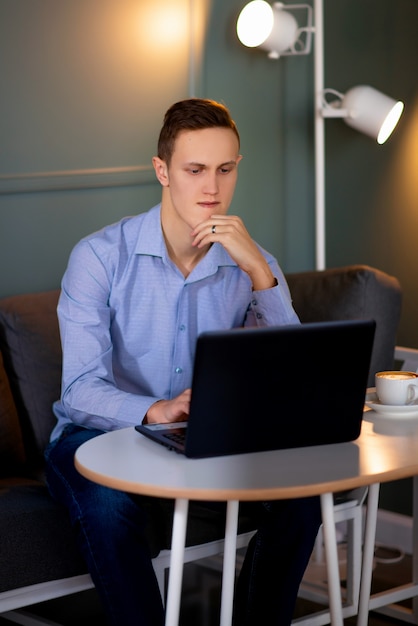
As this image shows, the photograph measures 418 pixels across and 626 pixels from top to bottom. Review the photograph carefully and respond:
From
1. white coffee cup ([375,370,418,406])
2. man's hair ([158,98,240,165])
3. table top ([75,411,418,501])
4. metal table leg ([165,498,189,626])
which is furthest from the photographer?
man's hair ([158,98,240,165])

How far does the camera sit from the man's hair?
2.26 meters

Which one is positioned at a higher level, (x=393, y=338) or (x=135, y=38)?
(x=135, y=38)

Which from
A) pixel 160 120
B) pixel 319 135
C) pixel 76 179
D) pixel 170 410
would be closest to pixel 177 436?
pixel 170 410

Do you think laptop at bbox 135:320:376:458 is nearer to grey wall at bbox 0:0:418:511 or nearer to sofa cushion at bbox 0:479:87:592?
sofa cushion at bbox 0:479:87:592

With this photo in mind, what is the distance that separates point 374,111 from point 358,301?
0.64 m

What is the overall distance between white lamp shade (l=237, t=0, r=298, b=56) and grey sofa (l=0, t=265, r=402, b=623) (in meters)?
0.75

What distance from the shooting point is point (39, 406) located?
266 cm

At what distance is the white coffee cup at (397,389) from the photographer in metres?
1.99

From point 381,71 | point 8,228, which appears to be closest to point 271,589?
point 8,228

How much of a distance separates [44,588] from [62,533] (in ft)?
0.40

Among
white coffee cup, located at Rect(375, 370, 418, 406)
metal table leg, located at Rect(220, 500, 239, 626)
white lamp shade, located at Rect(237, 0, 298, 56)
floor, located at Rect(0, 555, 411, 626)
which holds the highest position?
white lamp shade, located at Rect(237, 0, 298, 56)

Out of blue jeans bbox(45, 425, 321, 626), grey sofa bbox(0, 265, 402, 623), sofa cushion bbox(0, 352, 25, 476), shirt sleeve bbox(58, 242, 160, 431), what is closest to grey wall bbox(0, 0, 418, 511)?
grey sofa bbox(0, 265, 402, 623)

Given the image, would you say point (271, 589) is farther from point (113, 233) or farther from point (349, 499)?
point (113, 233)

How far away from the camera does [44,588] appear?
2.19m
